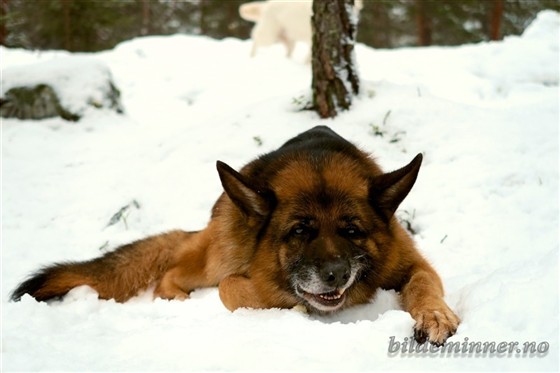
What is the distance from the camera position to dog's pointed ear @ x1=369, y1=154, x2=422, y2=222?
2963mm

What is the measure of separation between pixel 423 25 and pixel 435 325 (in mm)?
16829

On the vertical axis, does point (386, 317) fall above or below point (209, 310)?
above

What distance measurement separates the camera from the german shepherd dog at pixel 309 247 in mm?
2834

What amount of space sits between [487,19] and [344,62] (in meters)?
13.2

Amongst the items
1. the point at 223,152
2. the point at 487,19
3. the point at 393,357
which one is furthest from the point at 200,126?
the point at 487,19

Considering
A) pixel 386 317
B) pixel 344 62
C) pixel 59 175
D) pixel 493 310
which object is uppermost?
pixel 344 62

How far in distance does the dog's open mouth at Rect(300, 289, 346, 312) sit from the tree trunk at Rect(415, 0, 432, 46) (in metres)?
16.0

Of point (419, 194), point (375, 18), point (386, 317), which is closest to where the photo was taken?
point (386, 317)

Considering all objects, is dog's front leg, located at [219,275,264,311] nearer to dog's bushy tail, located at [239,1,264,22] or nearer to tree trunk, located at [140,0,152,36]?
dog's bushy tail, located at [239,1,264,22]

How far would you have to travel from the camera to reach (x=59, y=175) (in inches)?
241

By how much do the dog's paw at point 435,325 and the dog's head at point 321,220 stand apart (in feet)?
1.44

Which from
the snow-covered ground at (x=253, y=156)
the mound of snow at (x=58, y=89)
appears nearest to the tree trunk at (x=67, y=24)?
the snow-covered ground at (x=253, y=156)

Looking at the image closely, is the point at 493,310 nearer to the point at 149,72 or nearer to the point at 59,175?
the point at 59,175

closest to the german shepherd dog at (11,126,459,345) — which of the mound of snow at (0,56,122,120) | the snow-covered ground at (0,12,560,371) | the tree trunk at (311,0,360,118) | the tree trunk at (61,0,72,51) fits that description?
the snow-covered ground at (0,12,560,371)
